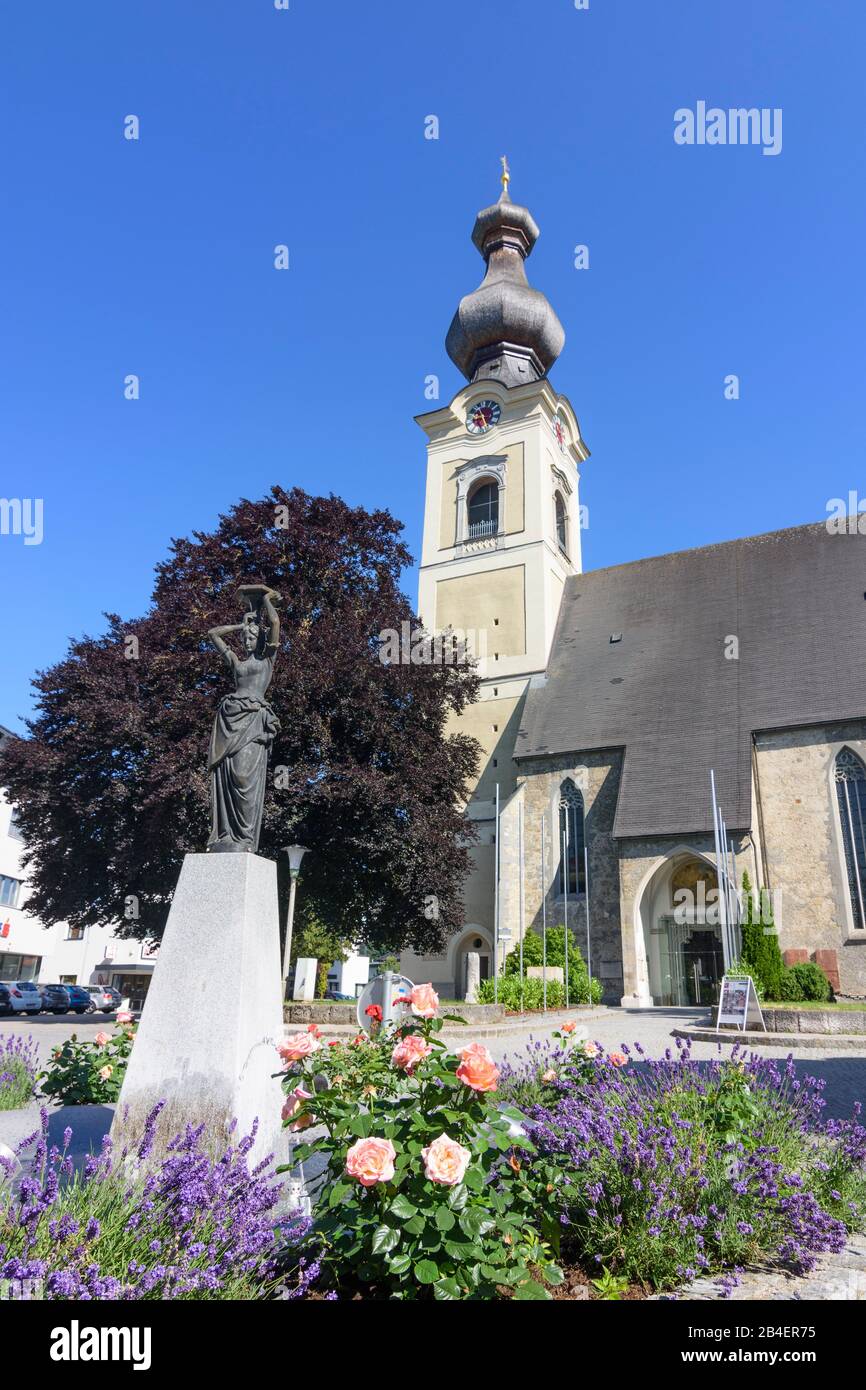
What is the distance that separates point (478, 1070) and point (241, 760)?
3.29 metres

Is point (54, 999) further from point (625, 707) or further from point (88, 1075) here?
point (88, 1075)

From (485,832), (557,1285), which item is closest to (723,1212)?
(557,1285)

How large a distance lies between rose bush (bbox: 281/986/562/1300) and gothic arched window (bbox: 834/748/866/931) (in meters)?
20.8

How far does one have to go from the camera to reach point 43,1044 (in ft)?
43.8

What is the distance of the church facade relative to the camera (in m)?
22.5

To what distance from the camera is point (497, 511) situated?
32656mm

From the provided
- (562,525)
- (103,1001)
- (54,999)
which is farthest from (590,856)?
(103,1001)

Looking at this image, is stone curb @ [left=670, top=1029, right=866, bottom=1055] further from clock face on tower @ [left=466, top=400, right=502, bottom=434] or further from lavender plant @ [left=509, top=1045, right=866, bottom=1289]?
clock face on tower @ [left=466, top=400, right=502, bottom=434]

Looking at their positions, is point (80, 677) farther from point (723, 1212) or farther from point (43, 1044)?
point (723, 1212)

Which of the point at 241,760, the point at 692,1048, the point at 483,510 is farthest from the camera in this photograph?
the point at 483,510

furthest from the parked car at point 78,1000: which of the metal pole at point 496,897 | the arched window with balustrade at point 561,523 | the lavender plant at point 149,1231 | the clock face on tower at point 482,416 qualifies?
the lavender plant at point 149,1231

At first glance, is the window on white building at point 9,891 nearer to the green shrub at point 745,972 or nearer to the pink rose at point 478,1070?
the green shrub at point 745,972

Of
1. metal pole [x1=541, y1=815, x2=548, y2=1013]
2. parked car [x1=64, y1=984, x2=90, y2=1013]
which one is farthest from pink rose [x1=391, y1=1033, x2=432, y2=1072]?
parked car [x1=64, y1=984, x2=90, y2=1013]

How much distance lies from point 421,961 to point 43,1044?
16250mm
